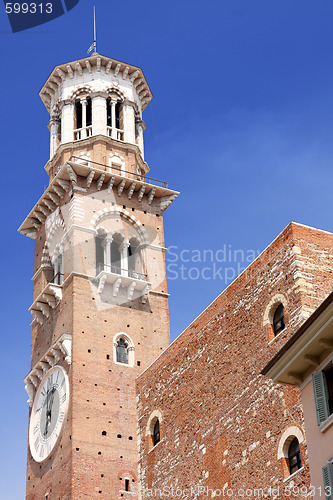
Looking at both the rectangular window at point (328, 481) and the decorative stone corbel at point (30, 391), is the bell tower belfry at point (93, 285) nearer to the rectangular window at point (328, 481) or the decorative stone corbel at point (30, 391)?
the decorative stone corbel at point (30, 391)

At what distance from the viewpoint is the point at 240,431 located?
83.5 feet

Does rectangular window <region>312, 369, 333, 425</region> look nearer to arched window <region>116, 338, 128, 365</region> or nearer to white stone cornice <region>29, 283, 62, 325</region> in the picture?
arched window <region>116, 338, 128, 365</region>

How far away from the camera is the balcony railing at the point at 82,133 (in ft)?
148

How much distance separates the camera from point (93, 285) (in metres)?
39.0

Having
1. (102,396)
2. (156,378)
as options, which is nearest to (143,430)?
(156,378)

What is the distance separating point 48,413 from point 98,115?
15.4m

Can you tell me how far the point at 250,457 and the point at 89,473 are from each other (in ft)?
36.1

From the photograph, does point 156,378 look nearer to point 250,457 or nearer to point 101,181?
point 250,457

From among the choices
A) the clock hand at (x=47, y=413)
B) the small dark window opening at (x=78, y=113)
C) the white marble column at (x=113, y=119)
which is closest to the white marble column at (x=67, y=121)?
the small dark window opening at (x=78, y=113)

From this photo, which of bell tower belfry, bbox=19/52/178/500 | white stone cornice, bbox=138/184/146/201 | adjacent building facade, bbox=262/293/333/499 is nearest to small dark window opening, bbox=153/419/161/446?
bell tower belfry, bbox=19/52/178/500

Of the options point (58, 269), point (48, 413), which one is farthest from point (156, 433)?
point (58, 269)

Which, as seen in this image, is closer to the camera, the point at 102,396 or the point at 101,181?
the point at 102,396

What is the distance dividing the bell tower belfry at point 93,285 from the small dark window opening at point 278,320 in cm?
1205

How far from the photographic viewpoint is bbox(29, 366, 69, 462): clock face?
36.2 m
